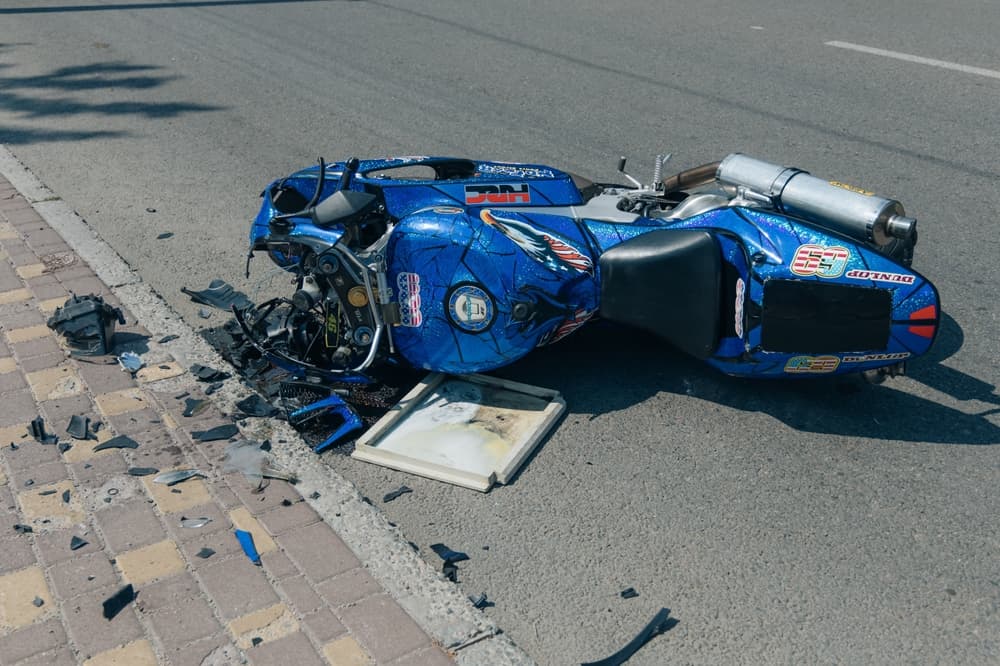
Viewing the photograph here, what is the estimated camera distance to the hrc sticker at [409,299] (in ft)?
14.5

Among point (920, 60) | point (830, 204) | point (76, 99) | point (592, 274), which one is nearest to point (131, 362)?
point (592, 274)

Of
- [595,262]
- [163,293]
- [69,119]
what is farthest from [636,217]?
[69,119]

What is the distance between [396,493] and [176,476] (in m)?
0.93

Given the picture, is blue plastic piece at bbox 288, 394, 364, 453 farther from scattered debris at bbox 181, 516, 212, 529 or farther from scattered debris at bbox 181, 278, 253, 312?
scattered debris at bbox 181, 278, 253, 312

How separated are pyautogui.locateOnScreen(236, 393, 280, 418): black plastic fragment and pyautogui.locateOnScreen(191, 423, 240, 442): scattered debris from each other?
0.49 feet

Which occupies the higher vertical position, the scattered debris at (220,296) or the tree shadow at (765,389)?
the tree shadow at (765,389)

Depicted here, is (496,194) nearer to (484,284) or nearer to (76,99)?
(484,284)

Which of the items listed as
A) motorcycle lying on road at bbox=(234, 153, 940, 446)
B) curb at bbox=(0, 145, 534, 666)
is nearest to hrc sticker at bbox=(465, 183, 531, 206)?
motorcycle lying on road at bbox=(234, 153, 940, 446)

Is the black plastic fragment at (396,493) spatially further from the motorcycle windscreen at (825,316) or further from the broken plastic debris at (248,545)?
the motorcycle windscreen at (825,316)

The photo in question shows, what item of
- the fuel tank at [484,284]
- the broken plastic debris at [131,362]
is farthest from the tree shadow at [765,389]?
the broken plastic debris at [131,362]

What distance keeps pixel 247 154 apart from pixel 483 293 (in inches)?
180

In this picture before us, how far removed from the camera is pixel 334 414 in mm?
4500

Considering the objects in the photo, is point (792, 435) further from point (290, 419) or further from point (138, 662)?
point (138, 662)

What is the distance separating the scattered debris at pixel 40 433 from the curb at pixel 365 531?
0.72 meters
